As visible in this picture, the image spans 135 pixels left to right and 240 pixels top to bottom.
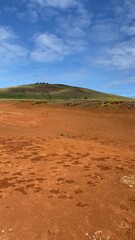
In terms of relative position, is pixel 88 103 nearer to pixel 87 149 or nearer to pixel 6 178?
pixel 87 149

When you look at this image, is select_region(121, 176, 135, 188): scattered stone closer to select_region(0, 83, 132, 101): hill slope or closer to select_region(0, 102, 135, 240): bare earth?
select_region(0, 102, 135, 240): bare earth

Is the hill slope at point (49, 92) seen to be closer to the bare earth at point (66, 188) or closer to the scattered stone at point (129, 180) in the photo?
the bare earth at point (66, 188)

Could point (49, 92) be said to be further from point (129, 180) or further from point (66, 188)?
point (66, 188)

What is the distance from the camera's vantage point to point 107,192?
6.34 metres

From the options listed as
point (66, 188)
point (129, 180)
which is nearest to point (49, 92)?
point (129, 180)

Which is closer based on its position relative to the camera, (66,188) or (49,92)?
(66,188)

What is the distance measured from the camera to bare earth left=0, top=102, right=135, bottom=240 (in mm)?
4926

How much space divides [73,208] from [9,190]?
1.70 metres

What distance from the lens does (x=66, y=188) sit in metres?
6.58

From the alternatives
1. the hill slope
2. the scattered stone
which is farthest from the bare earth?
the hill slope

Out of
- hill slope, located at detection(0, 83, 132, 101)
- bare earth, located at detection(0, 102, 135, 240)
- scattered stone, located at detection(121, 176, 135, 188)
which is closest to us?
bare earth, located at detection(0, 102, 135, 240)

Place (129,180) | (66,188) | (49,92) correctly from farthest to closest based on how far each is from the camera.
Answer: (49,92) < (129,180) < (66,188)

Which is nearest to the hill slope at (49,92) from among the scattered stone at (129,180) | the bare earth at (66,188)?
the bare earth at (66,188)

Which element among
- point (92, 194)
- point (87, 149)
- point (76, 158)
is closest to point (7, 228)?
point (92, 194)
